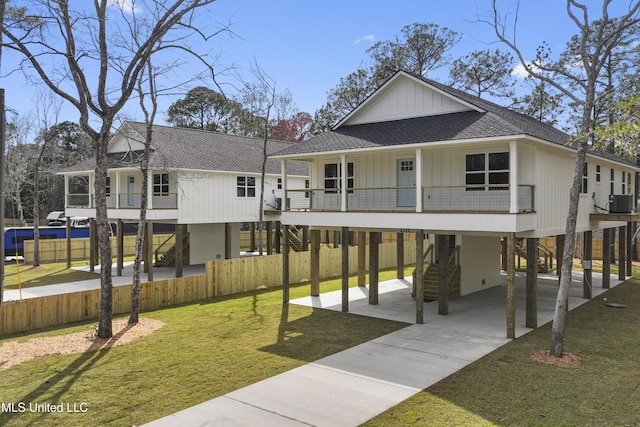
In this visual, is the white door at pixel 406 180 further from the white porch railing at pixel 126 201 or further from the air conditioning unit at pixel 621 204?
the white porch railing at pixel 126 201

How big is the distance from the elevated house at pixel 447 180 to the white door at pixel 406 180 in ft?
0.12

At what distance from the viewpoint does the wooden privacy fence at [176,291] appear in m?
15.3

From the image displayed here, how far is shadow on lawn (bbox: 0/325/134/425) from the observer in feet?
29.3

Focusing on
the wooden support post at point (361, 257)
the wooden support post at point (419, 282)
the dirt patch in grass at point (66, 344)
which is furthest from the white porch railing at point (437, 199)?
the dirt patch in grass at point (66, 344)

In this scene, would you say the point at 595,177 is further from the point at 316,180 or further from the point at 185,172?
the point at 185,172

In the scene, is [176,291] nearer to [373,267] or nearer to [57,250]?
[373,267]

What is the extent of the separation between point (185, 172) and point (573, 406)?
825 inches

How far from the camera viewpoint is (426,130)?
1672 cm

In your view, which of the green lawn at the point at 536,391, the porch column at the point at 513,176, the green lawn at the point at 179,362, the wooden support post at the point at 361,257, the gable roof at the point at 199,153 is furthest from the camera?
the gable roof at the point at 199,153

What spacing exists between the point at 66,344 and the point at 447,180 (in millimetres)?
12952

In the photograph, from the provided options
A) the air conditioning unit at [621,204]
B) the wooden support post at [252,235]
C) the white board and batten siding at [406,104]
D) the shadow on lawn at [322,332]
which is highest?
the white board and batten siding at [406,104]

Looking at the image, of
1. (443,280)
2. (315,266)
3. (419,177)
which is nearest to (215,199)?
(315,266)

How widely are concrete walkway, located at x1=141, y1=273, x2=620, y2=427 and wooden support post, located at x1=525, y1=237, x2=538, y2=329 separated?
0.41m

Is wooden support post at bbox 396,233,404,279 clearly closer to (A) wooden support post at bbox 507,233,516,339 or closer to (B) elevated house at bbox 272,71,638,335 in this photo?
(B) elevated house at bbox 272,71,638,335
